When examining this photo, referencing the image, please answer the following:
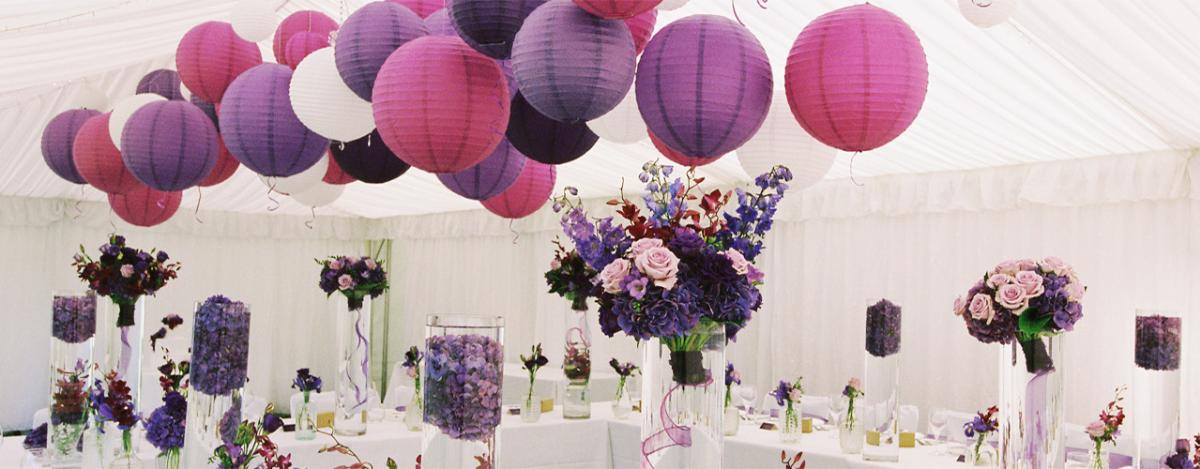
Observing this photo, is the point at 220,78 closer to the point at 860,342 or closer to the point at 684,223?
the point at 684,223

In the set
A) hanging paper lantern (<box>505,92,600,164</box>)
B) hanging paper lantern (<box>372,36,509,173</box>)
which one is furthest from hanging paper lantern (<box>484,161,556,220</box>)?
hanging paper lantern (<box>372,36,509,173</box>)

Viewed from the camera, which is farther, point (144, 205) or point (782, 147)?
point (144, 205)

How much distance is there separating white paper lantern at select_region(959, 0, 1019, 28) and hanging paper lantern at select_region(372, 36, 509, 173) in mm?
1264

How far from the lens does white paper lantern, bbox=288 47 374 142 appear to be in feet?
9.51

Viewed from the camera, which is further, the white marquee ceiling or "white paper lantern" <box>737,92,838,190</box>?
the white marquee ceiling

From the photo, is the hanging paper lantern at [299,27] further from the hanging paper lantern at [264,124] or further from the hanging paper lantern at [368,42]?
the hanging paper lantern at [368,42]

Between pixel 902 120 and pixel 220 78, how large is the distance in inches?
101

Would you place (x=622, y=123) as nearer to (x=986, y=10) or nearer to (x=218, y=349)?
(x=986, y=10)

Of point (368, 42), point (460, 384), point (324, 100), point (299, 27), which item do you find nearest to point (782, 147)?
point (368, 42)

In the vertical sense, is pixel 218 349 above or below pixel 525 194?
below

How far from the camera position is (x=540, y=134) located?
2.93 m

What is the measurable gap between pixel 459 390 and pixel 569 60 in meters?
0.83

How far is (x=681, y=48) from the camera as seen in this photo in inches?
89.9

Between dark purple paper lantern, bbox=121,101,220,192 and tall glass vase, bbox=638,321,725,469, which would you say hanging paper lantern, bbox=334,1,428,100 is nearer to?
dark purple paper lantern, bbox=121,101,220,192
